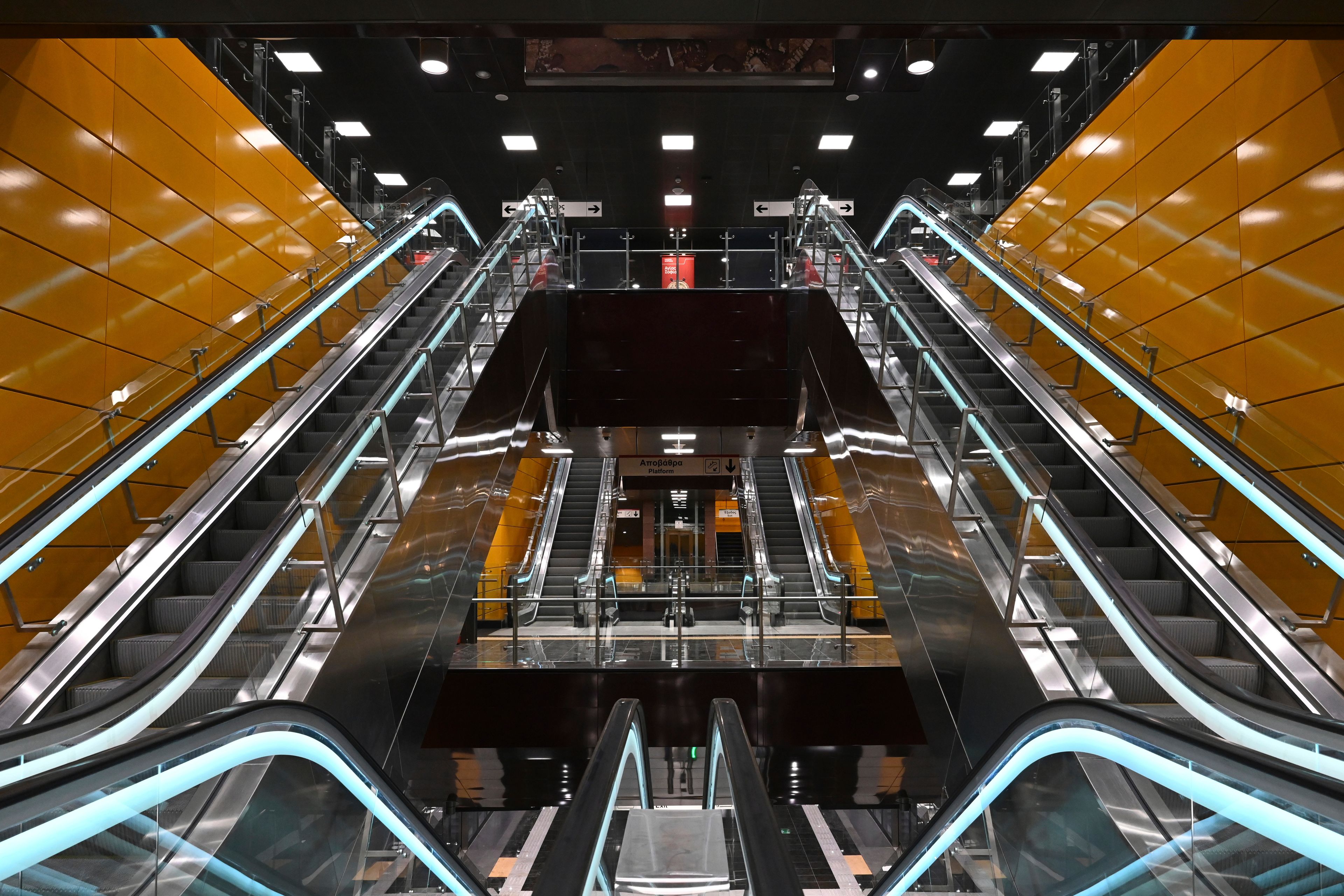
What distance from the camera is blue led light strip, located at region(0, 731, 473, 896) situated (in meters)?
1.45

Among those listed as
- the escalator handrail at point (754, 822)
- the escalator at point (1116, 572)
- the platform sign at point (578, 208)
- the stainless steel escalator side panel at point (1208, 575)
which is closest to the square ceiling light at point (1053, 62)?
the escalator at point (1116, 572)

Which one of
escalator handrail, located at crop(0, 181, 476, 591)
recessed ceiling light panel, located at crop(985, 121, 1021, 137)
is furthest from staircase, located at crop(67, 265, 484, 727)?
recessed ceiling light panel, located at crop(985, 121, 1021, 137)

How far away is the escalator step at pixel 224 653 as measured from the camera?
3.48m

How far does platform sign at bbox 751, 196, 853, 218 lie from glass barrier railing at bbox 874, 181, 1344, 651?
8442 mm

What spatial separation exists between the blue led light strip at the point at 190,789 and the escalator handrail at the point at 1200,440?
3.80 metres

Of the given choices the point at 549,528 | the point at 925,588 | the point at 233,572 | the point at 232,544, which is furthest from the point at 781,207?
the point at 233,572

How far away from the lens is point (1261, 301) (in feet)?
18.7

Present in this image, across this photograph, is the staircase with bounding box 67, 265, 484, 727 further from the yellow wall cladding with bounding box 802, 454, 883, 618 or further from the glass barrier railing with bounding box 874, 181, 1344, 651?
the yellow wall cladding with bounding box 802, 454, 883, 618

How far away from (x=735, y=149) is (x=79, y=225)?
10.3m

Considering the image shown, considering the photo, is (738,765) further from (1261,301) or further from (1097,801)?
(1261,301)

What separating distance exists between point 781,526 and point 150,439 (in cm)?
1411

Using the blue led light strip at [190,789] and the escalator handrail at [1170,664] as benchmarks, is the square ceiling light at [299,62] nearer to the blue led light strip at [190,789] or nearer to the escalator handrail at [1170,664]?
the escalator handrail at [1170,664]

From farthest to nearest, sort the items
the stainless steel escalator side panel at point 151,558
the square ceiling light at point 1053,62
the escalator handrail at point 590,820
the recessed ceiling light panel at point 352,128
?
1. the recessed ceiling light panel at point 352,128
2. the square ceiling light at point 1053,62
3. the stainless steel escalator side panel at point 151,558
4. the escalator handrail at point 590,820

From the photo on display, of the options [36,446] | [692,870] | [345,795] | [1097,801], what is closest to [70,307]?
[36,446]
